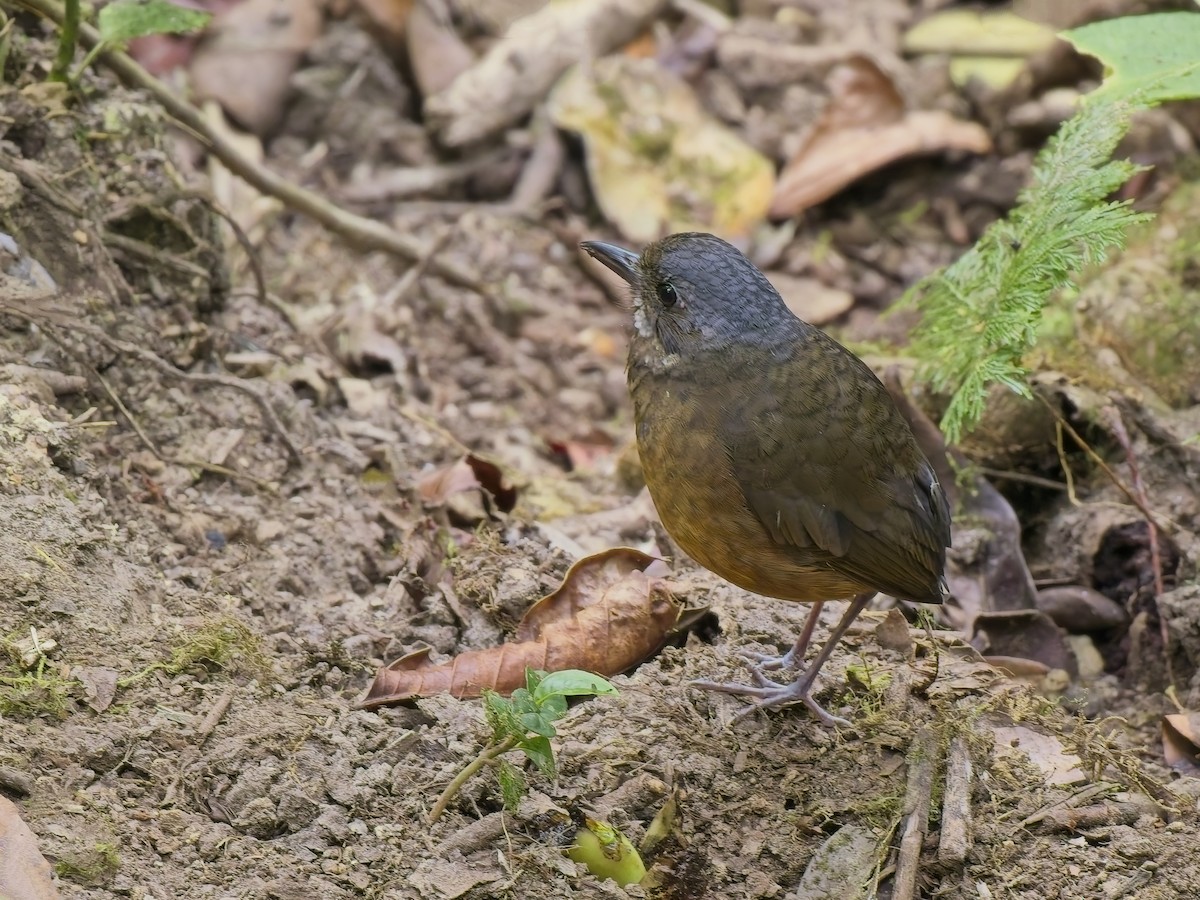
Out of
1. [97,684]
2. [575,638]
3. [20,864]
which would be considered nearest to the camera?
[20,864]

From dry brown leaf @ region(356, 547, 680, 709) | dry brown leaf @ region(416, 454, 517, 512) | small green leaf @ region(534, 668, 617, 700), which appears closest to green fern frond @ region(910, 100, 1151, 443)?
dry brown leaf @ region(356, 547, 680, 709)

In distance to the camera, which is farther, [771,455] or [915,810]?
[771,455]

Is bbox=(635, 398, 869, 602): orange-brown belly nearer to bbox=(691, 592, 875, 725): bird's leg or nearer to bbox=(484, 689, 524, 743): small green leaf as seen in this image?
bbox=(691, 592, 875, 725): bird's leg

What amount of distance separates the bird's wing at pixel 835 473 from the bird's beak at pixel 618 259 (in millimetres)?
513

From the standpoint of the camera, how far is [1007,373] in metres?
3.83

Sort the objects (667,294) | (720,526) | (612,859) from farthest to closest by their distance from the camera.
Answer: (667,294)
(720,526)
(612,859)

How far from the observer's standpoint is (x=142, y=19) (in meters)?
3.88

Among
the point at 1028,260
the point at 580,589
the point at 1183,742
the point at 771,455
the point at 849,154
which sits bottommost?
the point at 1183,742

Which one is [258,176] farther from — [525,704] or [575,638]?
[525,704]

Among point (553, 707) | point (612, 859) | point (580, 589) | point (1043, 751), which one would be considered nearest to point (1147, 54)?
point (1043, 751)

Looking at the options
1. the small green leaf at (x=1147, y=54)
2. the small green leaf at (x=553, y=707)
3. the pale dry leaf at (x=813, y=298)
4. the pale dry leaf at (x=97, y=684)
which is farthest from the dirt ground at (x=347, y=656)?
the pale dry leaf at (x=813, y=298)

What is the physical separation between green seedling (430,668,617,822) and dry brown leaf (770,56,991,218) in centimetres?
448

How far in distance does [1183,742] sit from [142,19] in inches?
143

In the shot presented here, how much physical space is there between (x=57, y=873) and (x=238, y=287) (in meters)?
2.86
